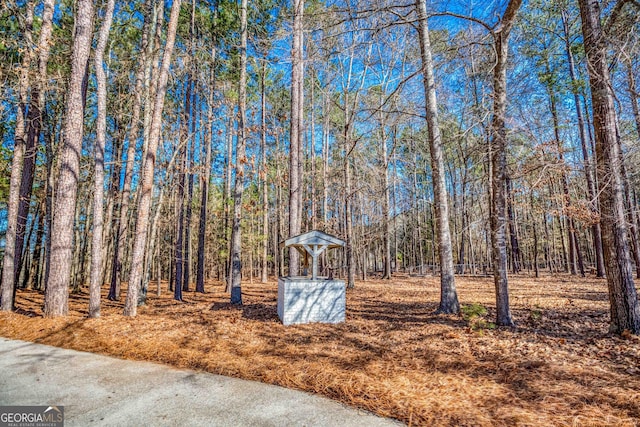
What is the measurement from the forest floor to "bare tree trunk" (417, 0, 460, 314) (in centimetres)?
59

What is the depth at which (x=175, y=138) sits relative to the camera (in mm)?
10133

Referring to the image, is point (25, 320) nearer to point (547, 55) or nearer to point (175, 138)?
point (175, 138)

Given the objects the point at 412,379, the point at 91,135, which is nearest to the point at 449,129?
the point at 412,379

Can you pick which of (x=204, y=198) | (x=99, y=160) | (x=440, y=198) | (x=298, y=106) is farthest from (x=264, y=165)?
(x=440, y=198)

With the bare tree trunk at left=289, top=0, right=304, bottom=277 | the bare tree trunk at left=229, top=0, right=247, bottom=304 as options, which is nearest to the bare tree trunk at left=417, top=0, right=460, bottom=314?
the bare tree trunk at left=289, top=0, right=304, bottom=277

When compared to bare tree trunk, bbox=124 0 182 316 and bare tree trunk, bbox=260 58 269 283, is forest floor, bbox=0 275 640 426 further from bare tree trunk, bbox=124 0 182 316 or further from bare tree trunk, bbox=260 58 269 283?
bare tree trunk, bbox=260 58 269 283

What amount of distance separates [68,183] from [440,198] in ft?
27.6

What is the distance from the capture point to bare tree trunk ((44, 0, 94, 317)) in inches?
237

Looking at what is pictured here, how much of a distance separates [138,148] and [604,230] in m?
13.8

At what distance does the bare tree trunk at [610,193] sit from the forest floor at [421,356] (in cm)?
48

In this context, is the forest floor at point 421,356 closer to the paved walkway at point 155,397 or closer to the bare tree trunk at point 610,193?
the paved walkway at point 155,397

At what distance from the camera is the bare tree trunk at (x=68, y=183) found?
6.01m

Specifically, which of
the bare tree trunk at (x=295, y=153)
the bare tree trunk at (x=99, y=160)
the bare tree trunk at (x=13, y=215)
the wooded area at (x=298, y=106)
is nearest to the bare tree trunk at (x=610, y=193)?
the wooded area at (x=298, y=106)

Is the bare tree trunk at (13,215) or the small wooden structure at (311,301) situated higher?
the bare tree trunk at (13,215)
